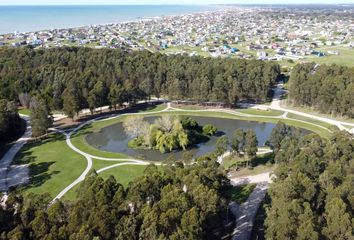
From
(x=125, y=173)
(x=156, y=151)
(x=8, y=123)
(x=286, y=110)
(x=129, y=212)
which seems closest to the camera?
(x=129, y=212)

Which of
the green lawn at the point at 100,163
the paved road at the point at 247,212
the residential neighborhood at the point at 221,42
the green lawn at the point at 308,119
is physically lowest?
the paved road at the point at 247,212

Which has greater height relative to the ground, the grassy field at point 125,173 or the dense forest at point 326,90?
the dense forest at point 326,90

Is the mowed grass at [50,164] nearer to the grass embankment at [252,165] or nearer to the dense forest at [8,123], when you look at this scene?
the dense forest at [8,123]

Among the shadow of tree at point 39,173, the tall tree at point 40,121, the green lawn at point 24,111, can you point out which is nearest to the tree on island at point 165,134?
the tall tree at point 40,121

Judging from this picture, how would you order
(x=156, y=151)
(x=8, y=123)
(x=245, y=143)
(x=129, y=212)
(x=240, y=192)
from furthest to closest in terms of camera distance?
(x=8, y=123) → (x=156, y=151) → (x=245, y=143) → (x=240, y=192) → (x=129, y=212)

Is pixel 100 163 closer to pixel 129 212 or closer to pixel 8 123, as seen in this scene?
pixel 8 123

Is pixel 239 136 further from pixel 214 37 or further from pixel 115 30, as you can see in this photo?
pixel 115 30

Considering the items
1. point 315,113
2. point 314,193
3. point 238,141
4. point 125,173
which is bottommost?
point 125,173

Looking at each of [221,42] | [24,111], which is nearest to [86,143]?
[24,111]
